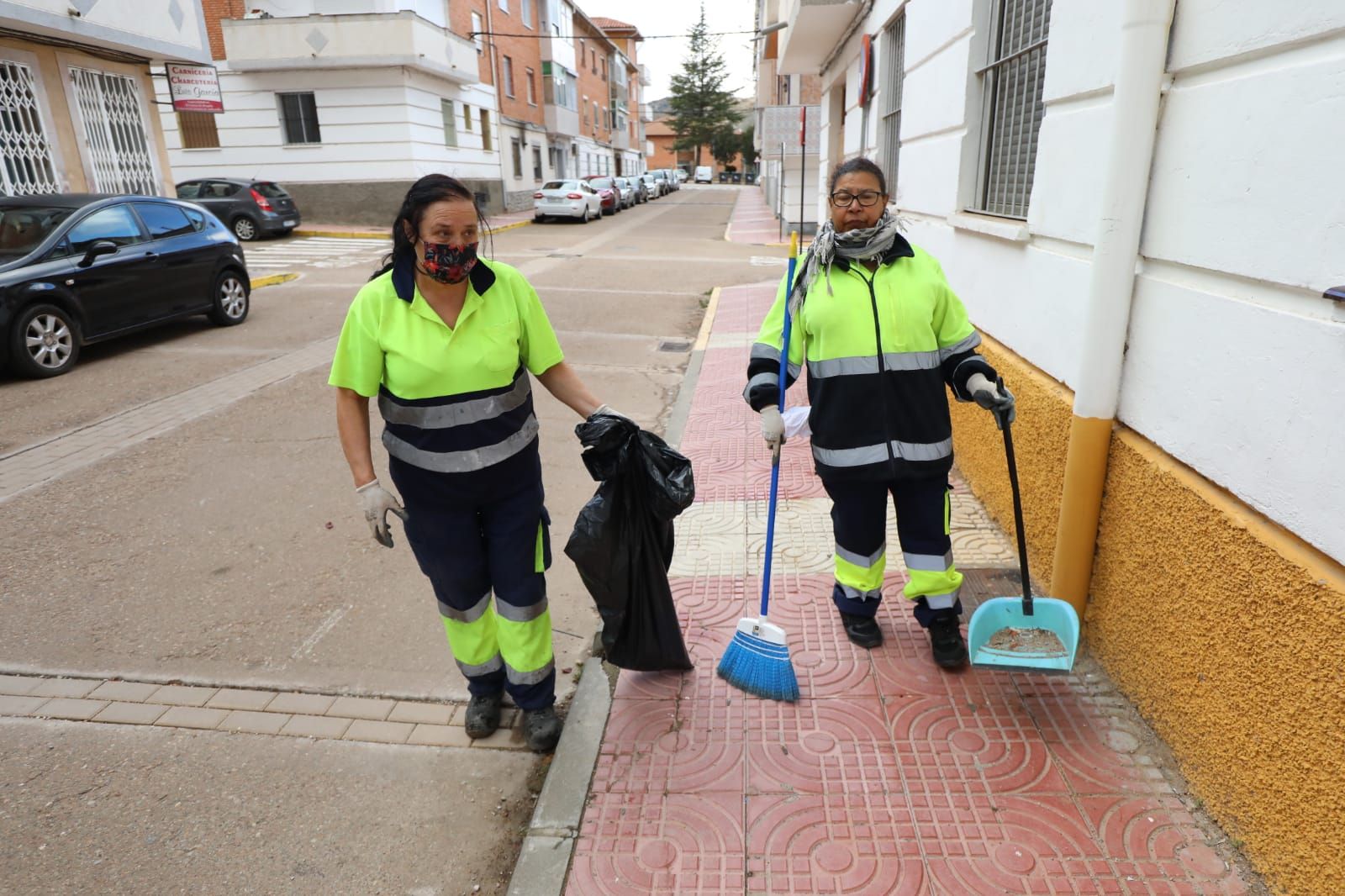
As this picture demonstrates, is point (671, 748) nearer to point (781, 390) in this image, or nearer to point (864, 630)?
point (864, 630)

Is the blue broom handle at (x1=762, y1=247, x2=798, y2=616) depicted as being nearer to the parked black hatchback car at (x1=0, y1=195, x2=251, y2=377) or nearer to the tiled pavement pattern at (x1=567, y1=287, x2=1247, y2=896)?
the tiled pavement pattern at (x1=567, y1=287, x2=1247, y2=896)

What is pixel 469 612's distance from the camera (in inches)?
116

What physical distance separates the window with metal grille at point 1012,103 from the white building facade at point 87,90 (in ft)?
39.5

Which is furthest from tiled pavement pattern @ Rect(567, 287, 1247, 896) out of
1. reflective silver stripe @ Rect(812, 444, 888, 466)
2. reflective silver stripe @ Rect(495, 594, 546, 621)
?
reflective silver stripe @ Rect(812, 444, 888, 466)

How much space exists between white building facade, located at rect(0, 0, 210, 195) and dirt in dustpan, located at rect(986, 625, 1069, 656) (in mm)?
13409

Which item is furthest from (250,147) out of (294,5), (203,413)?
(203,413)

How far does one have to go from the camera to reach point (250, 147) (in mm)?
23938

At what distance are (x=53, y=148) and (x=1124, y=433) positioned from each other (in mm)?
14471

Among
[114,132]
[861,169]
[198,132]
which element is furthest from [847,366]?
[198,132]

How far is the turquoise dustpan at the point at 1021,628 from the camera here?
115 inches

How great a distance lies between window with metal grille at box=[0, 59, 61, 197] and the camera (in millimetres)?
11602

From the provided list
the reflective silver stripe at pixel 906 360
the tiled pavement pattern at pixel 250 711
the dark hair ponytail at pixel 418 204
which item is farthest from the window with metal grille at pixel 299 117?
the reflective silver stripe at pixel 906 360

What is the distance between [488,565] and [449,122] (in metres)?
26.8

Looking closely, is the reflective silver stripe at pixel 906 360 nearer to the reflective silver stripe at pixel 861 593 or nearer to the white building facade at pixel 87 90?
the reflective silver stripe at pixel 861 593
